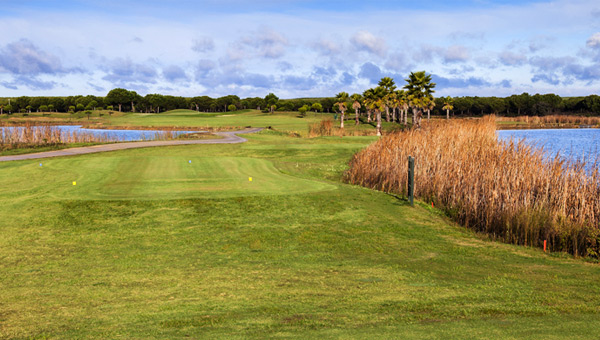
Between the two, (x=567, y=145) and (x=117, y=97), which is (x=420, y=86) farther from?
(x=117, y=97)

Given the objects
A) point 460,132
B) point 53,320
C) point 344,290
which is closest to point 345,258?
point 344,290

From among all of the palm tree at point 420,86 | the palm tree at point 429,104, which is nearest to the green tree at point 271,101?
the palm tree at point 429,104

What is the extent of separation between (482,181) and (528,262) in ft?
24.5

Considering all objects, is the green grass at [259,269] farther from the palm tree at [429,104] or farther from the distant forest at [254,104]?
the distant forest at [254,104]

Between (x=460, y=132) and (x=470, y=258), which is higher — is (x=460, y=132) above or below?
above

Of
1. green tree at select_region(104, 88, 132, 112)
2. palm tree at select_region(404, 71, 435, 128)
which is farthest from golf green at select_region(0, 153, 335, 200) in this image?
green tree at select_region(104, 88, 132, 112)

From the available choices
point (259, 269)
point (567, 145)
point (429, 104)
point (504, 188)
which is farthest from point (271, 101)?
point (259, 269)

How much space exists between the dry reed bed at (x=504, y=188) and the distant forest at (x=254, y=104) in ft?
411

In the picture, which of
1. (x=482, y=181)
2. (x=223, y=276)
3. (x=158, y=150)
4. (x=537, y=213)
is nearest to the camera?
(x=223, y=276)

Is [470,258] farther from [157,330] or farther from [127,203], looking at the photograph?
[127,203]

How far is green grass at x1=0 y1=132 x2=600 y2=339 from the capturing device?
641 cm

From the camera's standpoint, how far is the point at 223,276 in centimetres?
885

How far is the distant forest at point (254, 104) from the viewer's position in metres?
139

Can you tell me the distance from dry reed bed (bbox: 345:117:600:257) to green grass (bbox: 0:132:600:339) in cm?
140
